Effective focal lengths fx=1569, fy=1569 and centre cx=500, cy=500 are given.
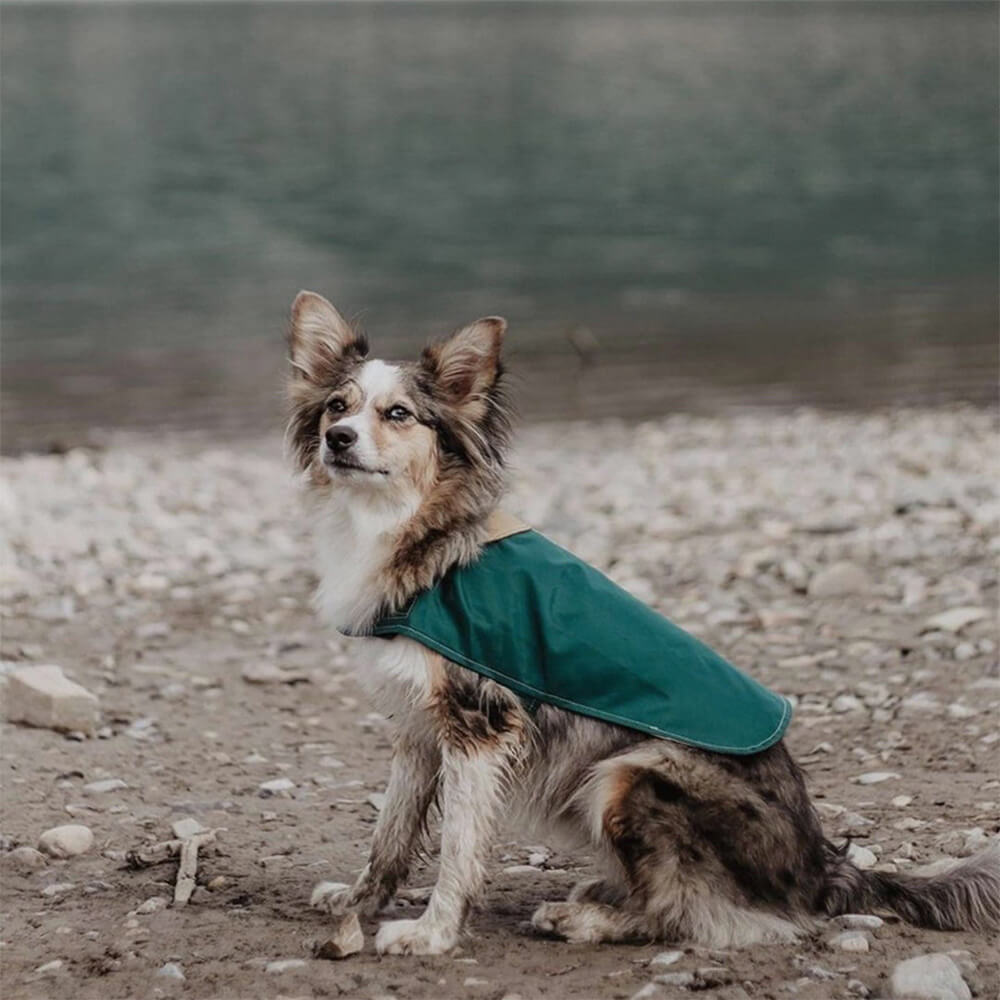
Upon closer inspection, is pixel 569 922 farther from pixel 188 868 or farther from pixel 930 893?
pixel 188 868

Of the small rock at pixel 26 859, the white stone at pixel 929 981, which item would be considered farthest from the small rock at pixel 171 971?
the white stone at pixel 929 981

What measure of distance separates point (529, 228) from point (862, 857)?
3302 cm

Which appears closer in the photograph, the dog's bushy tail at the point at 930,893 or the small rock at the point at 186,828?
the dog's bushy tail at the point at 930,893

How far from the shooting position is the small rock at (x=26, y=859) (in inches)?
253

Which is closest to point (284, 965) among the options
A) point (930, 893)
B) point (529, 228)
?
point (930, 893)

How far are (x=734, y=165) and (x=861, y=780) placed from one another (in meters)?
44.1

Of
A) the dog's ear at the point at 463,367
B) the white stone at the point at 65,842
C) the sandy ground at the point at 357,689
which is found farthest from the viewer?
the white stone at the point at 65,842

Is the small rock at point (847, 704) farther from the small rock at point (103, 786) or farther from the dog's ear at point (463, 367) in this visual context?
the small rock at point (103, 786)

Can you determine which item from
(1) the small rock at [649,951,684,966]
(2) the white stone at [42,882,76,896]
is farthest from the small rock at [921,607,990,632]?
(2) the white stone at [42,882,76,896]

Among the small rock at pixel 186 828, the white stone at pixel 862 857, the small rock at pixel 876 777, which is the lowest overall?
the small rock at pixel 186 828

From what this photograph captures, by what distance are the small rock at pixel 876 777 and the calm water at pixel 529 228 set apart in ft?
17.3

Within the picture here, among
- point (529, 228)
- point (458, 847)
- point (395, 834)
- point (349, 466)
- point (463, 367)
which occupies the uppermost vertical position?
point (529, 228)

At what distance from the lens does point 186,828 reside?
269 inches

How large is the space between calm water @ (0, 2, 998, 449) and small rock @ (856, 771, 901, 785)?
5.27 m
